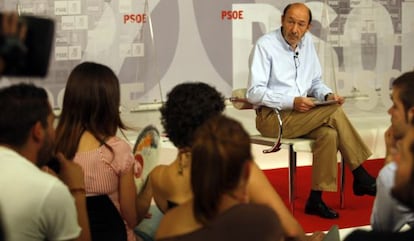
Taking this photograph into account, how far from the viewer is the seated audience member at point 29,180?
7.90ft

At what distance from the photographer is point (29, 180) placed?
Result: 94.7 inches

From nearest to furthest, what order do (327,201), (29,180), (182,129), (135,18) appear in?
(29,180) < (182,129) < (327,201) < (135,18)

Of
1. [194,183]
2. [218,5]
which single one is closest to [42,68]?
[194,183]

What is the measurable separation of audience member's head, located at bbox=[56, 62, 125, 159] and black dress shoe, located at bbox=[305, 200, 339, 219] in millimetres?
2249

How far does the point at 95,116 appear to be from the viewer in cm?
327

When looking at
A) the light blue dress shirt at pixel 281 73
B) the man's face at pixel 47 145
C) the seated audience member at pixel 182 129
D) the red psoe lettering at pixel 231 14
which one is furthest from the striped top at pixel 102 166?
the red psoe lettering at pixel 231 14

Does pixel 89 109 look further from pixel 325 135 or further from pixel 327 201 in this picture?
pixel 327 201

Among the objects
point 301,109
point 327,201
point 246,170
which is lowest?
point 327,201

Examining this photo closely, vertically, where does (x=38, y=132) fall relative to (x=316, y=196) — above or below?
above

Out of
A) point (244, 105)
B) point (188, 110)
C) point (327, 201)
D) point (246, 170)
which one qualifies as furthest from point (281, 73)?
point (246, 170)

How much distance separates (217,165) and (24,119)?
2.25ft

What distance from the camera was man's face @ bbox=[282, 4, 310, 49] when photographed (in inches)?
206

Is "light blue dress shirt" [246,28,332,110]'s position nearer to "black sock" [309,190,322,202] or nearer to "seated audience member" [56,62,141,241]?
"black sock" [309,190,322,202]

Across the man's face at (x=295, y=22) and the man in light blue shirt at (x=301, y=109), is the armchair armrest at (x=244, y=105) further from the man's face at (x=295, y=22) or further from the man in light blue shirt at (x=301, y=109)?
the man's face at (x=295, y=22)
